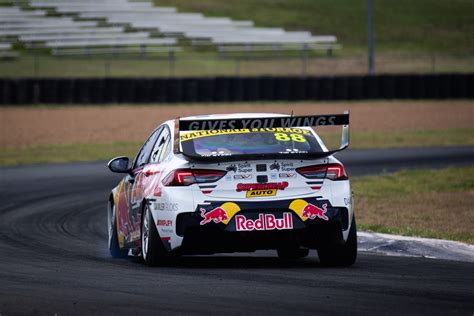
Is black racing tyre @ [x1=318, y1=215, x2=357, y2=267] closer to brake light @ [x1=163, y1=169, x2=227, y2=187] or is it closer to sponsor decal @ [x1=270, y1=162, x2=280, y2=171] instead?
sponsor decal @ [x1=270, y1=162, x2=280, y2=171]

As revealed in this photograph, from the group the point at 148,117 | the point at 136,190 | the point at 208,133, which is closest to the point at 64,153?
the point at 148,117

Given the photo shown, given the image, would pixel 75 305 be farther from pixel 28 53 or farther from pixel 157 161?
pixel 28 53

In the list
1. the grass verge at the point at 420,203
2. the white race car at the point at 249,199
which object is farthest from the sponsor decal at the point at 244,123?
the grass verge at the point at 420,203

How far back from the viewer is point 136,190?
1049cm

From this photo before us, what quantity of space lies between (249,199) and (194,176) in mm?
469

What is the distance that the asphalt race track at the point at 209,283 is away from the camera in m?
7.11

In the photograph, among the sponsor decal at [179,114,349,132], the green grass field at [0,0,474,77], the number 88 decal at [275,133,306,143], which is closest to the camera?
the sponsor decal at [179,114,349,132]

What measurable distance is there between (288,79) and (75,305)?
104 ft

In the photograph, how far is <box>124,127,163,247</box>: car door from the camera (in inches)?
406

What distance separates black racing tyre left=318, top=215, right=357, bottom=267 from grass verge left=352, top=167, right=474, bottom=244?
1.82 m

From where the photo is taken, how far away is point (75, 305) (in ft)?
23.8

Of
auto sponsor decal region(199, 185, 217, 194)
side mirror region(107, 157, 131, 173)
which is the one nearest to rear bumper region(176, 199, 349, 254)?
auto sponsor decal region(199, 185, 217, 194)

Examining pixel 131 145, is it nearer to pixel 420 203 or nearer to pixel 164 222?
pixel 420 203

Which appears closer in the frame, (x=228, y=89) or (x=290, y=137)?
(x=290, y=137)
